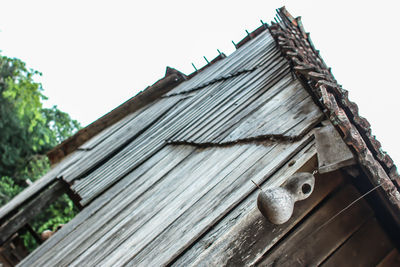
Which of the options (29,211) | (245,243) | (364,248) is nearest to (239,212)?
(245,243)

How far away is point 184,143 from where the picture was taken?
3.70 m

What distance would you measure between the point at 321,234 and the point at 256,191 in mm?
412

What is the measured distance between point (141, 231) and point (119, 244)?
234 millimetres

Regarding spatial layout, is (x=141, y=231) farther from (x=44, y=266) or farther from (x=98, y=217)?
(x=44, y=266)

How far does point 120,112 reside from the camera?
9.29m

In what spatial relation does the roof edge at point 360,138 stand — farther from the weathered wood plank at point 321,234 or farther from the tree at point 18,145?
the tree at point 18,145

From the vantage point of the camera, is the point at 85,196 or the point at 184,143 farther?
the point at 85,196

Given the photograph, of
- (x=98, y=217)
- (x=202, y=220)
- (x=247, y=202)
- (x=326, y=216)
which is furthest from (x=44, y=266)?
(x=326, y=216)

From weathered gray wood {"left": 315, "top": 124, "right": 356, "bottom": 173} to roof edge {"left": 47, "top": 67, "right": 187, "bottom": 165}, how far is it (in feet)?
23.7

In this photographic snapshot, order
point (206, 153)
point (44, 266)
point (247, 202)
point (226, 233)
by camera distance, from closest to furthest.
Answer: point (226, 233) < point (247, 202) < point (206, 153) < point (44, 266)

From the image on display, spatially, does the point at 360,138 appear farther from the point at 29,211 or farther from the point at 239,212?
the point at 29,211

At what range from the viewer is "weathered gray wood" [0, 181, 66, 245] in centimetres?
586

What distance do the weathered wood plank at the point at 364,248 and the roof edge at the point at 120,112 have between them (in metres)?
7.27

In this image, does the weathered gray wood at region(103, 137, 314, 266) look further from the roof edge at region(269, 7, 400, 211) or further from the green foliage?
the green foliage
